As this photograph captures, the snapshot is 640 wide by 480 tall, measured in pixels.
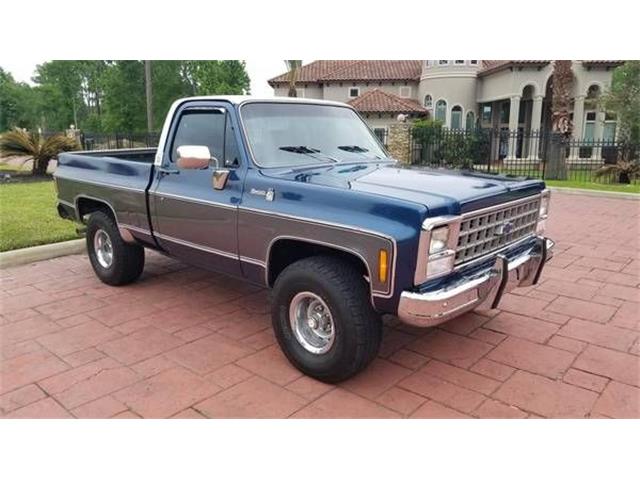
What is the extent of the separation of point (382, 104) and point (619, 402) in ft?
94.5

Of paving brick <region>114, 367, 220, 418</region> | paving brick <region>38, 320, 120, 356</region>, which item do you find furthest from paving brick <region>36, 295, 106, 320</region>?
paving brick <region>114, 367, 220, 418</region>

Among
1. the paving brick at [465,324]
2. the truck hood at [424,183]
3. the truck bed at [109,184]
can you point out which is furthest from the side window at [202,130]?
the paving brick at [465,324]

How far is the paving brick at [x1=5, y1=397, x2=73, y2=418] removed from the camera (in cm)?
327

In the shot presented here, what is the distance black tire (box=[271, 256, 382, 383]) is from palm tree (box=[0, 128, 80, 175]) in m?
13.4

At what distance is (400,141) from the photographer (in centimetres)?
1853

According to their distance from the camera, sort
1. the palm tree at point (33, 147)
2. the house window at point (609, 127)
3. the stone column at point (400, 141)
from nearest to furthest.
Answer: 1. the palm tree at point (33, 147)
2. the stone column at point (400, 141)
3. the house window at point (609, 127)

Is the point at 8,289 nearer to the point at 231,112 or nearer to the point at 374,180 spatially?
the point at 231,112

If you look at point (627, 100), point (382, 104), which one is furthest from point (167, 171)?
point (382, 104)

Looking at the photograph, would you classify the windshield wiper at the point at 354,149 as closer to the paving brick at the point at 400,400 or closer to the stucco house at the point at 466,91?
the paving brick at the point at 400,400

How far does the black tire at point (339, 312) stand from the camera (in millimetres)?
3352

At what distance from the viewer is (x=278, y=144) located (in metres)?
4.32

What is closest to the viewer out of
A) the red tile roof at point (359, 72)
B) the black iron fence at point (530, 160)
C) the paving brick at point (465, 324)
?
the paving brick at point (465, 324)

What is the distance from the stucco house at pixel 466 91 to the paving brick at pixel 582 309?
51.6 ft

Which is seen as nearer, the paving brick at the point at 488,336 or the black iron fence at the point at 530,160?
the paving brick at the point at 488,336
